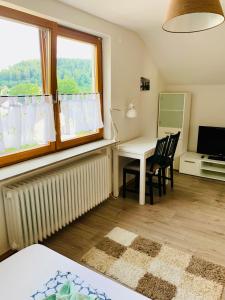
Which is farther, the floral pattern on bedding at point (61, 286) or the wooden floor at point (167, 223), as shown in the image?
the wooden floor at point (167, 223)

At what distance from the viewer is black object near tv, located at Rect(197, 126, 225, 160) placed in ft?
13.1

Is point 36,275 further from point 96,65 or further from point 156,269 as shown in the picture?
point 96,65

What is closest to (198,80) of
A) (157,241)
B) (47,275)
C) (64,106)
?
(64,106)

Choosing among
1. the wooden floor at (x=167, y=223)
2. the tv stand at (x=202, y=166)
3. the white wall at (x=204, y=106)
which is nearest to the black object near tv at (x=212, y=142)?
the tv stand at (x=202, y=166)

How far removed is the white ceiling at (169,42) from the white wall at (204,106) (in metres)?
0.13

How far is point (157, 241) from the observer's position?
2385 millimetres

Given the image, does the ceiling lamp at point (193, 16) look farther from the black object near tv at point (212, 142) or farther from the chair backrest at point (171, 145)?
the black object near tv at point (212, 142)

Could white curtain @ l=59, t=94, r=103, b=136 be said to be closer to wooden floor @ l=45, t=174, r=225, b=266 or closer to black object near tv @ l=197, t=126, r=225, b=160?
wooden floor @ l=45, t=174, r=225, b=266

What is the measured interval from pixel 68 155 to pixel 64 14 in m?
1.43

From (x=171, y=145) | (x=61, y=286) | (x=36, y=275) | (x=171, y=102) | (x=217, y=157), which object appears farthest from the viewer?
(x=171, y=102)

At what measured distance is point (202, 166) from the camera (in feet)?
13.3

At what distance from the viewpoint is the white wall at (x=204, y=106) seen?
4.16 meters

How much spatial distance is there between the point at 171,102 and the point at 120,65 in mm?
1503

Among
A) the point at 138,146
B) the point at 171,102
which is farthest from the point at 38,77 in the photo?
the point at 171,102
